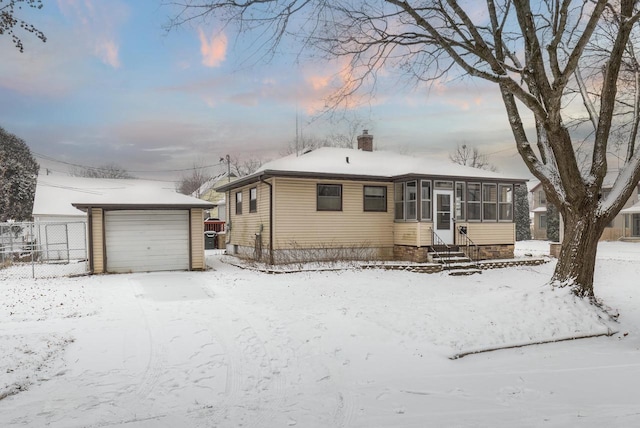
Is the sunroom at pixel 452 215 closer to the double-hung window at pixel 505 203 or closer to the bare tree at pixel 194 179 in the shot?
the double-hung window at pixel 505 203

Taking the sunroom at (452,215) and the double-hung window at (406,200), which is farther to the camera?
the double-hung window at (406,200)

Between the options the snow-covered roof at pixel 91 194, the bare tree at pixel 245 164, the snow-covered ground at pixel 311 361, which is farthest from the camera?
the bare tree at pixel 245 164

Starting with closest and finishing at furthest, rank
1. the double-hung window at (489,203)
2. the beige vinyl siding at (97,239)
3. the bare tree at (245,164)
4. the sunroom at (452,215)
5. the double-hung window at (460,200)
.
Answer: the beige vinyl siding at (97,239)
the sunroom at (452,215)
the double-hung window at (460,200)
the double-hung window at (489,203)
the bare tree at (245,164)

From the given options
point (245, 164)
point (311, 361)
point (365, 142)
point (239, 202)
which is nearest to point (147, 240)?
point (239, 202)

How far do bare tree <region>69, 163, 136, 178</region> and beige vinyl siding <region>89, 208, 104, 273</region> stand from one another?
52.5 meters

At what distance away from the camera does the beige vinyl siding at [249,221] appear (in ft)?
53.2

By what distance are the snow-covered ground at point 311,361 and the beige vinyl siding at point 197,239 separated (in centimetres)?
458

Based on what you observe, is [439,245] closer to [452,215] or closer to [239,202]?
[452,215]

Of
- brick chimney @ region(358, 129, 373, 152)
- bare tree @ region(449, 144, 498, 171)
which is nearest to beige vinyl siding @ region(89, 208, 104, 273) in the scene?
brick chimney @ region(358, 129, 373, 152)

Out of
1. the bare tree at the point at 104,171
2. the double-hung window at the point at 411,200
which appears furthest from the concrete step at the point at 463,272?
the bare tree at the point at 104,171

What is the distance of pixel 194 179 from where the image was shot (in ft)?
213

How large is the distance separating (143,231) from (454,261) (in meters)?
11.6

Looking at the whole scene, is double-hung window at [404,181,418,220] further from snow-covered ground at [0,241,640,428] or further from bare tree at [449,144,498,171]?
bare tree at [449,144,498,171]

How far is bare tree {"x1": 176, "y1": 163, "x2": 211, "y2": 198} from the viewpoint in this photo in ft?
201
